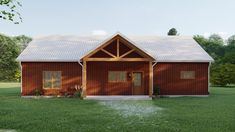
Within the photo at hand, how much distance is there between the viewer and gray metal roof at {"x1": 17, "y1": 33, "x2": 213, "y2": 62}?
27.7 metres

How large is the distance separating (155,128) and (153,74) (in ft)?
51.6

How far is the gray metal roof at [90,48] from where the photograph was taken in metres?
27.7

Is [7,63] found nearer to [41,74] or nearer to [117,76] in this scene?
[41,74]

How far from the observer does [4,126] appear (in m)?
13.0

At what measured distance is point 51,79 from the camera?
2784 cm

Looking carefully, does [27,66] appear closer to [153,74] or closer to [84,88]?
[84,88]

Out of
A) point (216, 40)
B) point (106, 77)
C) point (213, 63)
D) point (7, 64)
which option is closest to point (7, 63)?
point (7, 64)

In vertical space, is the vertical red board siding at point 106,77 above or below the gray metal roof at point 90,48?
below

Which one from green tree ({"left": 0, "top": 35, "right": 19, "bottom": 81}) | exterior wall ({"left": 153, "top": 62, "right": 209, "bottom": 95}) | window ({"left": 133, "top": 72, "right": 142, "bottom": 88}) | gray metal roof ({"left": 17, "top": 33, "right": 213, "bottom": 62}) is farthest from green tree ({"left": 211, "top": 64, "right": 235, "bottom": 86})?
green tree ({"left": 0, "top": 35, "right": 19, "bottom": 81})

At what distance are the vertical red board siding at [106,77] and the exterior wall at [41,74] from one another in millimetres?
871

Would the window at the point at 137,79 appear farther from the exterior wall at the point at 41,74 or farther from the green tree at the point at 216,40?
the green tree at the point at 216,40

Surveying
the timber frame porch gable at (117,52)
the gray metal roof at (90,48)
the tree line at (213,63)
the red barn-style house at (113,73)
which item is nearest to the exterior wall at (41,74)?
the red barn-style house at (113,73)

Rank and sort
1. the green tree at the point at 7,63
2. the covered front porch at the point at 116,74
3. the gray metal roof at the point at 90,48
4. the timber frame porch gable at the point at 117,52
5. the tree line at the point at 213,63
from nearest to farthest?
the timber frame porch gable at the point at 117,52 < the covered front porch at the point at 116,74 < the gray metal roof at the point at 90,48 < the tree line at the point at 213,63 < the green tree at the point at 7,63

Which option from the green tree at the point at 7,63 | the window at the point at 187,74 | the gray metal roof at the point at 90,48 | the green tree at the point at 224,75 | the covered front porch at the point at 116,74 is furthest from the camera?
the green tree at the point at 7,63
